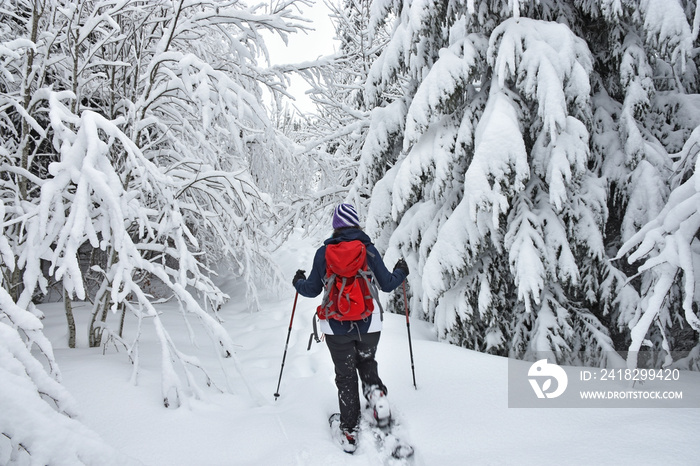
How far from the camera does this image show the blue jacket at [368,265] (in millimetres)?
3061

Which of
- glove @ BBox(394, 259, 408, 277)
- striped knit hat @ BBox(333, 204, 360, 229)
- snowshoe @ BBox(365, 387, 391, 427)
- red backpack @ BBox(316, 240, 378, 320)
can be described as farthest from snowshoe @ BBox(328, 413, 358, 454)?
striped knit hat @ BBox(333, 204, 360, 229)

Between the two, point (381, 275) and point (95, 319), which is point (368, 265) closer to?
point (381, 275)

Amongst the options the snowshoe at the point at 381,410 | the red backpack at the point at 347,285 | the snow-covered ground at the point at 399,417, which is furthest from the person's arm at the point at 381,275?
the snow-covered ground at the point at 399,417

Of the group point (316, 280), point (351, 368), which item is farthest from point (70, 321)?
point (351, 368)

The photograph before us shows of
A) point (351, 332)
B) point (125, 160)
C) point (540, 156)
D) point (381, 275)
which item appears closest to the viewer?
point (351, 332)

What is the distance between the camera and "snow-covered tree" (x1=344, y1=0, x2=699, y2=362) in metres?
3.64

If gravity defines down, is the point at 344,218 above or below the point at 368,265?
above

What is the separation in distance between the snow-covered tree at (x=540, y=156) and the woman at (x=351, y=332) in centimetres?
127

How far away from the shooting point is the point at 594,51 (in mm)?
4504

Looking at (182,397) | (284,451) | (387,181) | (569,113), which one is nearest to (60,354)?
(182,397)

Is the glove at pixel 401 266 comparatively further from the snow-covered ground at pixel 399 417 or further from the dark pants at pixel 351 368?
the snow-covered ground at pixel 399 417

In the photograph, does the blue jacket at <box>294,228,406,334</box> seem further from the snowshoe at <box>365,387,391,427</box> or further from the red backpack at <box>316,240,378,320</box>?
the snowshoe at <box>365,387,391,427</box>

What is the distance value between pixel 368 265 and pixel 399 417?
1244mm

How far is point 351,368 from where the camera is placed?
306cm
